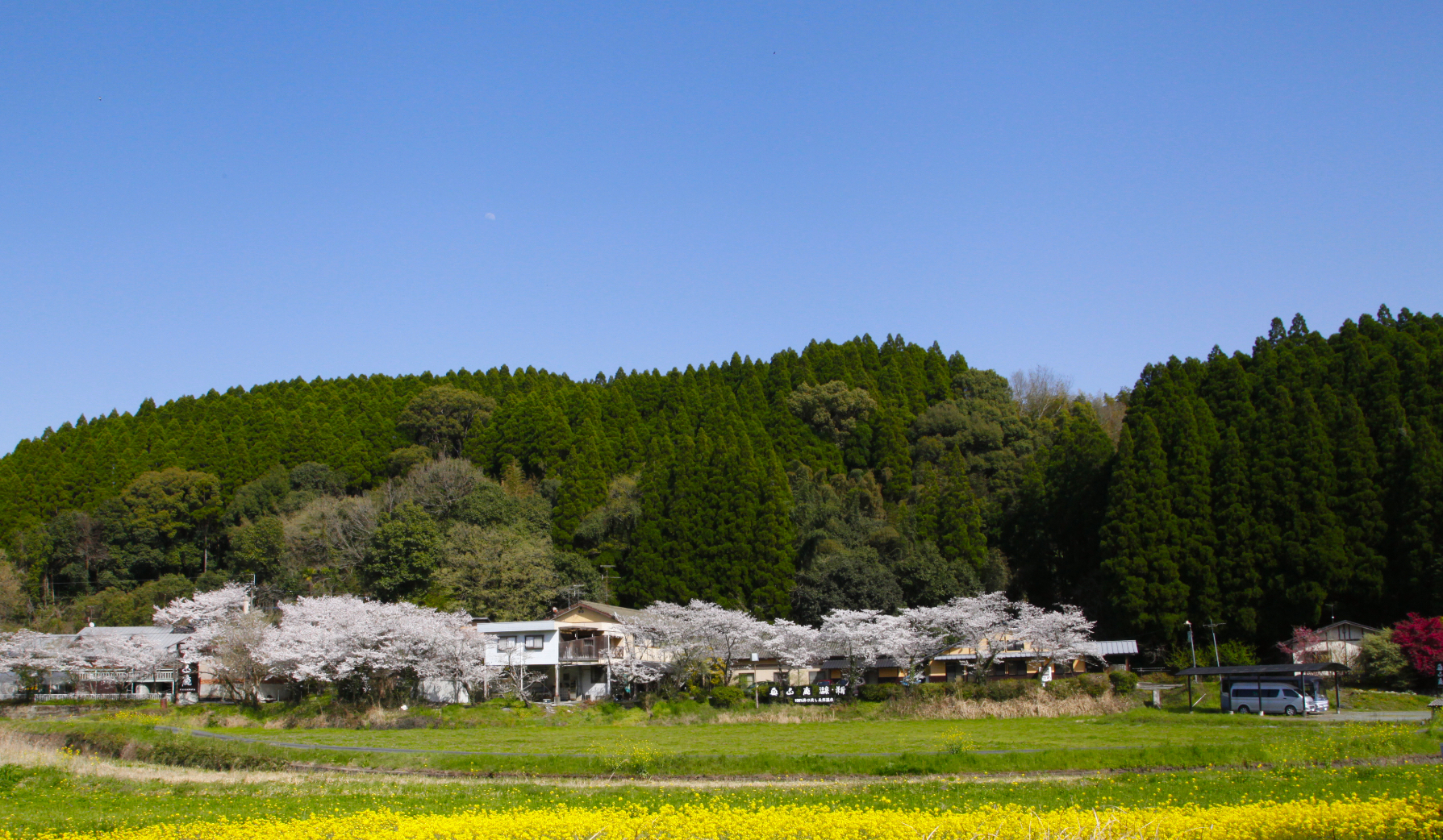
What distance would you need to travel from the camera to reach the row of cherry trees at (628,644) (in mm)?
35688

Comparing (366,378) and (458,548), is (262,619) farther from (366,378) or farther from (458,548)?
(366,378)

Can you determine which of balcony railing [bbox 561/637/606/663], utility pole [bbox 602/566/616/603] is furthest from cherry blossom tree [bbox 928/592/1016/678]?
utility pole [bbox 602/566/616/603]

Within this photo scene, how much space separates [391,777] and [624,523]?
116 ft

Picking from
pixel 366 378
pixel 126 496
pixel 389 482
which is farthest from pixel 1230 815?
pixel 366 378

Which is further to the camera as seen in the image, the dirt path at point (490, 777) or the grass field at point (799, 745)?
the grass field at point (799, 745)

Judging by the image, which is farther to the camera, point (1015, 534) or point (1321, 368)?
point (1015, 534)

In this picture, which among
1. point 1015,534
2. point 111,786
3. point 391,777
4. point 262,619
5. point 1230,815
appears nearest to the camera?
point 1230,815

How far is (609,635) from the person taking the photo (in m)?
42.6

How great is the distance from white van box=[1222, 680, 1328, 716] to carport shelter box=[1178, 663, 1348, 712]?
9cm

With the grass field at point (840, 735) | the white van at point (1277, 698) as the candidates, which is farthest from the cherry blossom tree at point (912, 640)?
the white van at point (1277, 698)

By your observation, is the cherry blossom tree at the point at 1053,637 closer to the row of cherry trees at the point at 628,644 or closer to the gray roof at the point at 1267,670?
the row of cherry trees at the point at 628,644

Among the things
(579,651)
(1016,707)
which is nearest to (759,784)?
(1016,707)

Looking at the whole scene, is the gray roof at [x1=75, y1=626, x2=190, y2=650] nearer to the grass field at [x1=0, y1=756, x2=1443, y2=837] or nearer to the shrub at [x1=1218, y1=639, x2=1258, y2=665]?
the grass field at [x1=0, y1=756, x2=1443, y2=837]

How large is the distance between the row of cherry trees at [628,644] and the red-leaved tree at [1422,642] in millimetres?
10150
